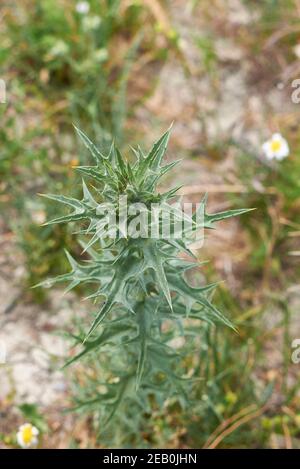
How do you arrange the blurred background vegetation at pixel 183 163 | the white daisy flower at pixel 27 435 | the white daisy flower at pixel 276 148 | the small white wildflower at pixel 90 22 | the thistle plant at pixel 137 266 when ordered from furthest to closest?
the small white wildflower at pixel 90 22 → the white daisy flower at pixel 276 148 → the blurred background vegetation at pixel 183 163 → the white daisy flower at pixel 27 435 → the thistle plant at pixel 137 266

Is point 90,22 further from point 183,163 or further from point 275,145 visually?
point 275,145

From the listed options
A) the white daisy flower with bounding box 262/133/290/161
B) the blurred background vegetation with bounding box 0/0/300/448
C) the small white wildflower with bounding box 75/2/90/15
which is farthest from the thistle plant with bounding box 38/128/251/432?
the small white wildflower with bounding box 75/2/90/15

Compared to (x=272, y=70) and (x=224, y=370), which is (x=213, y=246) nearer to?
(x=224, y=370)

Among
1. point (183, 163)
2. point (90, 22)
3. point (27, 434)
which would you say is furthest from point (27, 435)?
point (90, 22)

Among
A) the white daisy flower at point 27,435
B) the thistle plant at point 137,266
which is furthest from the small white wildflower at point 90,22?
the white daisy flower at point 27,435

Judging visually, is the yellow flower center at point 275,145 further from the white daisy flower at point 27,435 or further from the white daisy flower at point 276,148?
the white daisy flower at point 27,435

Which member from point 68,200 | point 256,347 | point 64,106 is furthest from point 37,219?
point 68,200

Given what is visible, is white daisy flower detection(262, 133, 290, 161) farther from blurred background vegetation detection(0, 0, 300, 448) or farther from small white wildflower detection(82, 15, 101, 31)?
small white wildflower detection(82, 15, 101, 31)
